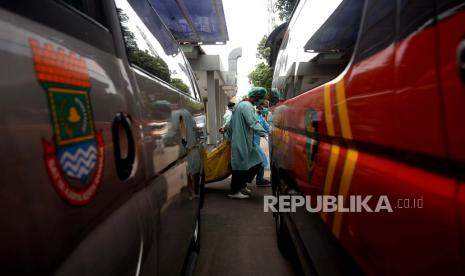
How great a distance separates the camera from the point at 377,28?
1.08m

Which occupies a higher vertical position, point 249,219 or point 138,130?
point 138,130

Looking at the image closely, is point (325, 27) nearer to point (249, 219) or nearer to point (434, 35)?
point (434, 35)

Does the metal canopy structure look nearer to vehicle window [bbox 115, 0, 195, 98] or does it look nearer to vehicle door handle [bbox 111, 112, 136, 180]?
vehicle window [bbox 115, 0, 195, 98]

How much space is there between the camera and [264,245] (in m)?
3.64

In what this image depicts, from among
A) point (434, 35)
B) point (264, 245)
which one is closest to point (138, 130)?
point (434, 35)

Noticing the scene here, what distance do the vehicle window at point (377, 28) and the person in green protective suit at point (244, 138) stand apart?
3878 mm

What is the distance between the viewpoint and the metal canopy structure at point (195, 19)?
5225 millimetres

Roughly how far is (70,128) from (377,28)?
89 centimetres

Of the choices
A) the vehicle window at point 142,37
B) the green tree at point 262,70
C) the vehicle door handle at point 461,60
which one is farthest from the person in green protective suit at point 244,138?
the green tree at point 262,70

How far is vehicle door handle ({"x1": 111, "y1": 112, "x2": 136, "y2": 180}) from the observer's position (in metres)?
1.13

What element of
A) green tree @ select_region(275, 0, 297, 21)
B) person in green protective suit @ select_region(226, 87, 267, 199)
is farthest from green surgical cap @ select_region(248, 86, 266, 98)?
green tree @ select_region(275, 0, 297, 21)

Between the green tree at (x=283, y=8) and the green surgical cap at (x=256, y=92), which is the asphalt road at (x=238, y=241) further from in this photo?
the green tree at (x=283, y=8)

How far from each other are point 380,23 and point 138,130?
33.9 inches
